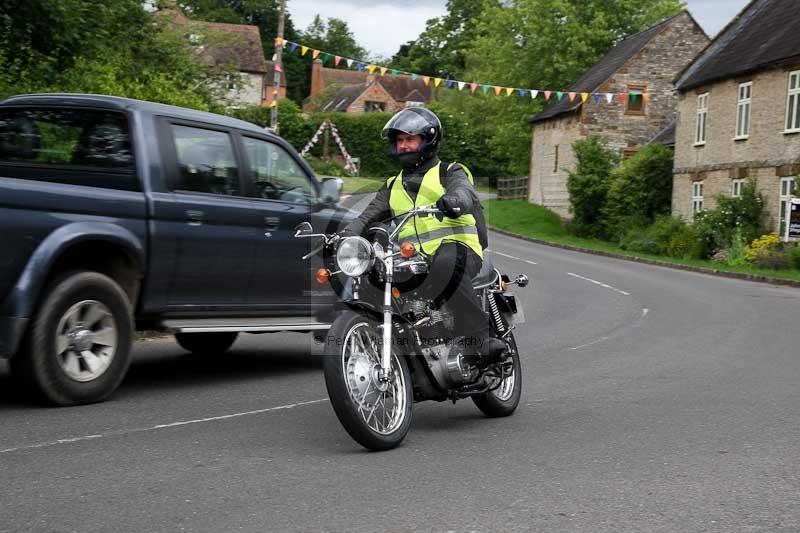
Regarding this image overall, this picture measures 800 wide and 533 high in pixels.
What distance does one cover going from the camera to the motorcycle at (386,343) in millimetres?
5773

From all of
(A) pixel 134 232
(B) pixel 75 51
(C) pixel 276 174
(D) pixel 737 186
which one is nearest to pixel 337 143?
(D) pixel 737 186

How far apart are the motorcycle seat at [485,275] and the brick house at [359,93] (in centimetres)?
8415

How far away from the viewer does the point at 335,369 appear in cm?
565

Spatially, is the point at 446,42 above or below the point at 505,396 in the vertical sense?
above

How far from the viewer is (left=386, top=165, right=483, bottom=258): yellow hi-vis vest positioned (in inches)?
260

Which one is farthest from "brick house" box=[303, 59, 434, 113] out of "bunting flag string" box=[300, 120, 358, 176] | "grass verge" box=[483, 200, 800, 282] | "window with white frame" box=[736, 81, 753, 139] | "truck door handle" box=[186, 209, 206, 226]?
"truck door handle" box=[186, 209, 206, 226]

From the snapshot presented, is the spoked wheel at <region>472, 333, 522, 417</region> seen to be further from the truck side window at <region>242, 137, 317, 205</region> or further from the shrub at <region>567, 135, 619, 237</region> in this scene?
the shrub at <region>567, 135, 619, 237</region>

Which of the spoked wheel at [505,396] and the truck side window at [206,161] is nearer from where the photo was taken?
the spoked wheel at [505,396]

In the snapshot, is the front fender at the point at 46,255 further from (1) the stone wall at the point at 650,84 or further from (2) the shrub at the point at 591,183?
(1) the stone wall at the point at 650,84

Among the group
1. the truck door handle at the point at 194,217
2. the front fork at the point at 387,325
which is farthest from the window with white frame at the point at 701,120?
the front fork at the point at 387,325

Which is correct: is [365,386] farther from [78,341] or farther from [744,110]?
[744,110]

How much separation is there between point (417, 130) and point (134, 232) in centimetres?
249

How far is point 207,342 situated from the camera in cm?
1021

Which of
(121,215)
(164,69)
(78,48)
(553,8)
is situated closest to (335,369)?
(121,215)
